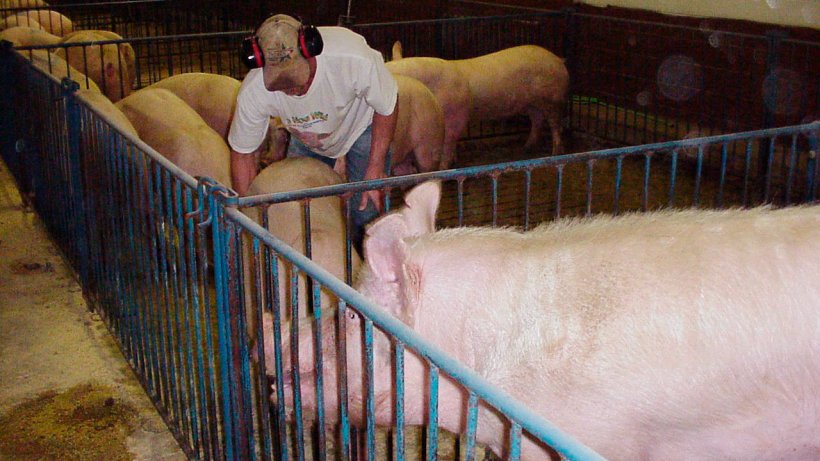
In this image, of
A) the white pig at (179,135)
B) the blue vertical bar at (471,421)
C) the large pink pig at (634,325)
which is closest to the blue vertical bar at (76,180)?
the white pig at (179,135)

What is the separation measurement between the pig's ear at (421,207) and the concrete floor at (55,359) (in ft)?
5.87

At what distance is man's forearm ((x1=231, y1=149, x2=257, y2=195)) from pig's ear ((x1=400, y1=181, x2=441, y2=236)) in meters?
1.98

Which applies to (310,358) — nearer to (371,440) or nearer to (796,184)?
(371,440)

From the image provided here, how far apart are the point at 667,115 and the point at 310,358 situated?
24.1ft

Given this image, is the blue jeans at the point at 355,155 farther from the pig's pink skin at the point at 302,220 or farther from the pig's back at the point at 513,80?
the pig's back at the point at 513,80

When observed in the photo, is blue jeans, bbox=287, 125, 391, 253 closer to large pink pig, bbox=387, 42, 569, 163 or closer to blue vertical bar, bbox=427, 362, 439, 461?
blue vertical bar, bbox=427, 362, 439, 461

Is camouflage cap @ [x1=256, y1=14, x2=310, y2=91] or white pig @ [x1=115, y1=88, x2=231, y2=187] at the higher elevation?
camouflage cap @ [x1=256, y1=14, x2=310, y2=91]

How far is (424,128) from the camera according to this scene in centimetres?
736

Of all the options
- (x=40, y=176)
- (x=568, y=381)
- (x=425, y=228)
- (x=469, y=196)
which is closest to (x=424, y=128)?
(x=469, y=196)

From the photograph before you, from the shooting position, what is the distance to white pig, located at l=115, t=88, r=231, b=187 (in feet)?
19.8

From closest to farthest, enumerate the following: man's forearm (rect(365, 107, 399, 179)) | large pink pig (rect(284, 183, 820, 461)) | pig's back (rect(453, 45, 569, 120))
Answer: large pink pig (rect(284, 183, 820, 461)) < man's forearm (rect(365, 107, 399, 179)) < pig's back (rect(453, 45, 569, 120))

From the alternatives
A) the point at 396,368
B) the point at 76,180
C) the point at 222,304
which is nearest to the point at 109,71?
the point at 76,180

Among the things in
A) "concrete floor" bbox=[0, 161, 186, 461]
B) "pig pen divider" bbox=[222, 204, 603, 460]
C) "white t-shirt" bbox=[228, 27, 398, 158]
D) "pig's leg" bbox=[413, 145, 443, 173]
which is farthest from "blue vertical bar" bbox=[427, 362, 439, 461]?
"pig's leg" bbox=[413, 145, 443, 173]

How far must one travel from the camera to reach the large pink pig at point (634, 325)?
2180 millimetres
